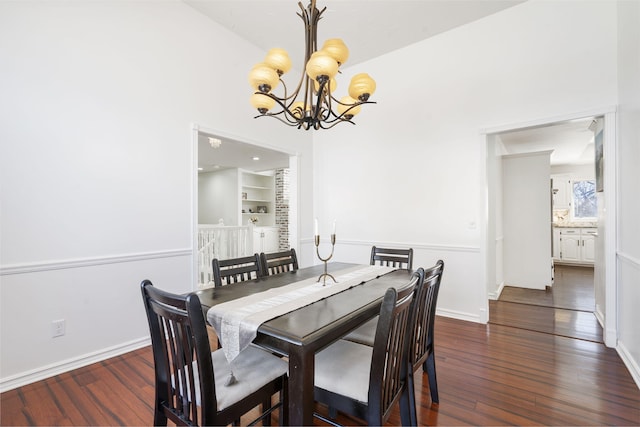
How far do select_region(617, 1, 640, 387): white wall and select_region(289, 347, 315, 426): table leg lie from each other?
246 cm

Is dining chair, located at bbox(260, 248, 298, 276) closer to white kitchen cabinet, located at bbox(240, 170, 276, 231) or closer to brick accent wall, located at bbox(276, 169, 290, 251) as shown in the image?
brick accent wall, located at bbox(276, 169, 290, 251)

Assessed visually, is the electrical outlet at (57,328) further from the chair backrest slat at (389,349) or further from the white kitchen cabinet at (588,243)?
the white kitchen cabinet at (588,243)

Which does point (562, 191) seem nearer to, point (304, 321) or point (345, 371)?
point (345, 371)

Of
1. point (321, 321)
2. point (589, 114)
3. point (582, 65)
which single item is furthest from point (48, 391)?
point (582, 65)

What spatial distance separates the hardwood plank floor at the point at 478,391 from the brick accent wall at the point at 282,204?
5.58 m

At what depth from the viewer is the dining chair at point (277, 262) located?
2.40m

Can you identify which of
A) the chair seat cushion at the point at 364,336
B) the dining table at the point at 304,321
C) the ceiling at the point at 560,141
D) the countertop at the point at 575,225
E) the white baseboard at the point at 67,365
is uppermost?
the ceiling at the point at 560,141

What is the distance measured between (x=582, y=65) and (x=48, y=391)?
5.12 metres

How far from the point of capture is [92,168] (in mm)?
2438

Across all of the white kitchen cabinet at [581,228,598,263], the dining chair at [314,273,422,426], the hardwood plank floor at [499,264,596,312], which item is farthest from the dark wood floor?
the dining chair at [314,273,422,426]

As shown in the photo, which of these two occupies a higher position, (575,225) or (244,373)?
(575,225)

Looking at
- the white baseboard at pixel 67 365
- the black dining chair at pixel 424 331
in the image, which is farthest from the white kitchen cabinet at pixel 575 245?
the white baseboard at pixel 67 365

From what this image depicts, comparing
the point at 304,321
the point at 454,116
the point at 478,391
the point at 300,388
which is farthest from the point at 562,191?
the point at 300,388

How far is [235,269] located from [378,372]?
1.34 meters
